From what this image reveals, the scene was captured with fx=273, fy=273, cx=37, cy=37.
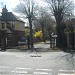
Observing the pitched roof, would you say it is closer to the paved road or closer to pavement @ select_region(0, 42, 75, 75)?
pavement @ select_region(0, 42, 75, 75)

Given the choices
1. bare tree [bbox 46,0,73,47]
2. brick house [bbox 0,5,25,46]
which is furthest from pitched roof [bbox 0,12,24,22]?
bare tree [bbox 46,0,73,47]

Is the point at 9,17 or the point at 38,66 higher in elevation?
the point at 9,17

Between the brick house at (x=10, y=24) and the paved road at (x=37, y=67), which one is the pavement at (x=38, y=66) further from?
the brick house at (x=10, y=24)

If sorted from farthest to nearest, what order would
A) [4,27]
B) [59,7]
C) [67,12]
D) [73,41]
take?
[4,27], [67,12], [59,7], [73,41]

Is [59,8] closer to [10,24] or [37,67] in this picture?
[10,24]

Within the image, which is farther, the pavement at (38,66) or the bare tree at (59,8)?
the bare tree at (59,8)

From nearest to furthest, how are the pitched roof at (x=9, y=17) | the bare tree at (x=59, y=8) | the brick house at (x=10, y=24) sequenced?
the bare tree at (x=59, y=8)
the brick house at (x=10, y=24)
the pitched roof at (x=9, y=17)

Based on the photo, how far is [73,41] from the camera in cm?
3672

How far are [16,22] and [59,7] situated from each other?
20.7 metres

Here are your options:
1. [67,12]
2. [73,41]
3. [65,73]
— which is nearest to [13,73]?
[65,73]

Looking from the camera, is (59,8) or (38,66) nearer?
(38,66)

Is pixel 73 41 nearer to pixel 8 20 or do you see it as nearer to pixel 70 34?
pixel 70 34

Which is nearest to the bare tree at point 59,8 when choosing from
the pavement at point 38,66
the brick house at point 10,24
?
the brick house at point 10,24

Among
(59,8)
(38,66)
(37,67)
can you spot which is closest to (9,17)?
(59,8)
